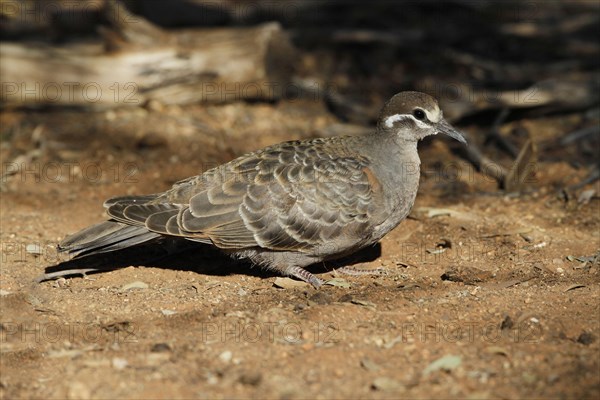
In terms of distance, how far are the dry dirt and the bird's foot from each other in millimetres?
49

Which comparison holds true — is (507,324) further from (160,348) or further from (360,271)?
(160,348)

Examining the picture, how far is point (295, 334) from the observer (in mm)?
5840

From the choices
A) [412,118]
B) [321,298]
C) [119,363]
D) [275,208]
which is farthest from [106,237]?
[412,118]

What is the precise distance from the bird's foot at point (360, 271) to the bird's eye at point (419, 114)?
1.44 metres

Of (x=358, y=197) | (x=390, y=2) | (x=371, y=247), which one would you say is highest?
(x=390, y=2)

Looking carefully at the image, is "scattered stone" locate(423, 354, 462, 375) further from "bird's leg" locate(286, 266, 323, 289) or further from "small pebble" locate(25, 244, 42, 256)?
"small pebble" locate(25, 244, 42, 256)

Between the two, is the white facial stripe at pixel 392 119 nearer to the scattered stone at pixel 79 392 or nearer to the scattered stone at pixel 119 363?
the scattered stone at pixel 119 363

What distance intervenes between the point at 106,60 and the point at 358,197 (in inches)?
199

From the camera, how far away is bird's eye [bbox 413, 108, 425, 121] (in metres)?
7.19

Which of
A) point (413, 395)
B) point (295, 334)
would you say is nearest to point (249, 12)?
point (295, 334)

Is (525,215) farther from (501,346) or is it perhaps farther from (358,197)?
(501,346)

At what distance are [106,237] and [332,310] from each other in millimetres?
2160

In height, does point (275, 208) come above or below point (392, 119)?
below

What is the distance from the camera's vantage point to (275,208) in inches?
270
